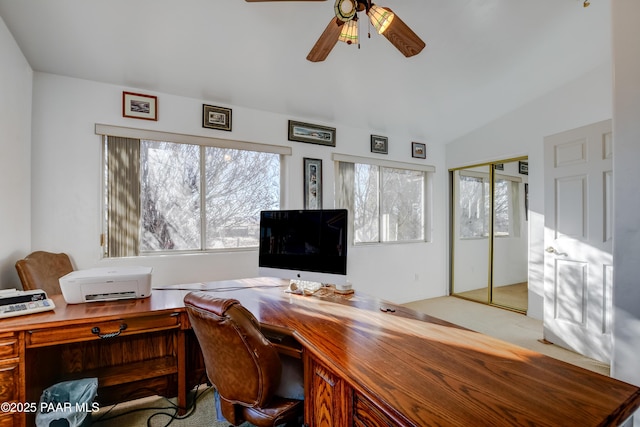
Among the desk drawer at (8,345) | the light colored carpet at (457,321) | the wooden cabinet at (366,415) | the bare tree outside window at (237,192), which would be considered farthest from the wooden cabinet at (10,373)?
the bare tree outside window at (237,192)

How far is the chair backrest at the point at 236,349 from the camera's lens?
43.6 inches

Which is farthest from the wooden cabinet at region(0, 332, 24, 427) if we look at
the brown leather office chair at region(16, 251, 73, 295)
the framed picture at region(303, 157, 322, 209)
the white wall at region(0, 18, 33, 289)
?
the framed picture at region(303, 157, 322, 209)

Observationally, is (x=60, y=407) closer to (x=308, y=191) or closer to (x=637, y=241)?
(x=308, y=191)

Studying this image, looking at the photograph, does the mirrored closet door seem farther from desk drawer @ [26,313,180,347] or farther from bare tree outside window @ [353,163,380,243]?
desk drawer @ [26,313,180,347]

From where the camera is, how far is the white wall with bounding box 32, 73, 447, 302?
92.4 inches

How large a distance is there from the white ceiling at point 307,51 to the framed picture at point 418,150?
754 mm

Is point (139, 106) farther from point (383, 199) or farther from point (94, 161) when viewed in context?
point (383, 199)

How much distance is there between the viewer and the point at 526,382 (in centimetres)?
87

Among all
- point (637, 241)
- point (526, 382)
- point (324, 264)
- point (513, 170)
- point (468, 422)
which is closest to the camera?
point (468, 422)

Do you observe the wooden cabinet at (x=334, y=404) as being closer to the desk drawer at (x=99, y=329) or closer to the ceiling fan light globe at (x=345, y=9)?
the desk drawer at (x=99, y=329)

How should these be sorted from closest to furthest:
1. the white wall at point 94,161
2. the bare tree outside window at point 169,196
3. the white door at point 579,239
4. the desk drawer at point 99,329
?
the desk drawer at point 99,329 < the white wall at point 94,161 < the white door at point 579,239 < the bare tree outside window at point 169,196

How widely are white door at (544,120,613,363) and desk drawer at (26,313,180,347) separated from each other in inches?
129

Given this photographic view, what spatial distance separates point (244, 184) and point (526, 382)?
2.90 metres

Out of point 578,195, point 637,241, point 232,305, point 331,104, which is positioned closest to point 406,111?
point 331,104
